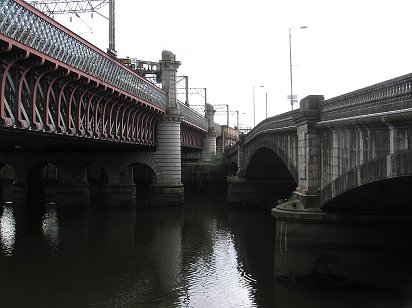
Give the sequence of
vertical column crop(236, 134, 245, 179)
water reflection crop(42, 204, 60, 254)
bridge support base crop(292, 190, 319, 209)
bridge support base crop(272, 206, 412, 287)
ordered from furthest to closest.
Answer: vertical column crop(236, 134, 245, 179)
water reflection crop(42, 204, 60, 254)
bridge support base crop(292, 190, 319, 209)
bridge support base crop(272, 206, 412, 287)

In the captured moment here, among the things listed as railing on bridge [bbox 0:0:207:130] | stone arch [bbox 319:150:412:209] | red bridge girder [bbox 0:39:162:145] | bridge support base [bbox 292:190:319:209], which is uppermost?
railing on bridge [bbox 0:0:207:130]

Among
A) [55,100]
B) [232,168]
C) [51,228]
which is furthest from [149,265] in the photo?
[232,168]

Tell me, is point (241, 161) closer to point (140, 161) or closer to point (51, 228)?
point (140, 161)

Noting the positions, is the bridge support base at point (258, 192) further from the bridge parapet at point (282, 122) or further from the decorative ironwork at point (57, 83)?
the decorative ironwork at point (57, 83)

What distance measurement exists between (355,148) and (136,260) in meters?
13.8

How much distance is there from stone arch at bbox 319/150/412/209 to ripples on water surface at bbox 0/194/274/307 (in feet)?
15.2

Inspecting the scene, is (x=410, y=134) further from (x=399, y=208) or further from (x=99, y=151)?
(x=99, y=151)

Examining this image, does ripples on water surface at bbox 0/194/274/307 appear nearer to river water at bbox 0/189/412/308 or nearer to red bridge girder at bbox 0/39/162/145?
river water at bbox 0/189/412/308

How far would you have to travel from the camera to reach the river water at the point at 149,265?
17.6 meters

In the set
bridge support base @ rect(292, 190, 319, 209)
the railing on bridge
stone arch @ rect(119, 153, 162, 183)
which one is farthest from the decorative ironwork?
bridge support base @ rect(292, 190, 319, 209)

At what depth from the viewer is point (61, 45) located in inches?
977

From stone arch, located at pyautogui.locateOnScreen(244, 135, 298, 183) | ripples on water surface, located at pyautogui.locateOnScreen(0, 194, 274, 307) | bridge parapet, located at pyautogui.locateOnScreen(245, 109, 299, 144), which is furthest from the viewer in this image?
bridge parapet, located at pyautogui.locateOnScreen(245, 109, 299, 144)

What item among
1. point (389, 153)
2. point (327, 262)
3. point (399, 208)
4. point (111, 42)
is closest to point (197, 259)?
point (327, 262)

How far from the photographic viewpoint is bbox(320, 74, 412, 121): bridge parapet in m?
13.1
